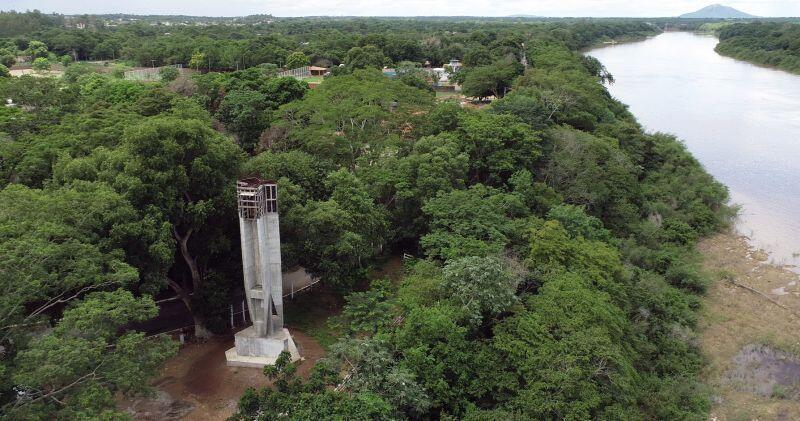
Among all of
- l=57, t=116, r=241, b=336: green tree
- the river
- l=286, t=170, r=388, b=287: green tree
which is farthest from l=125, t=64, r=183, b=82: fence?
the river

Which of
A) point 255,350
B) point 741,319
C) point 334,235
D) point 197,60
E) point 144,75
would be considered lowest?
point 741,319

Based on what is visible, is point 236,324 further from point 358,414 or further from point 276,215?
point 358,414

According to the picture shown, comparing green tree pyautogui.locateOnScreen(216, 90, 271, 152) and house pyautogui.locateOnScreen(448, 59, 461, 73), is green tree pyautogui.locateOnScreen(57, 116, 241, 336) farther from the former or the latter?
house pyautogui.locateOnScreen(448, 59, 461, 73)

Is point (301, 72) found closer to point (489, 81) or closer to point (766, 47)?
point (489, 81)

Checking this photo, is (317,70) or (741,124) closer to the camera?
(741,124)

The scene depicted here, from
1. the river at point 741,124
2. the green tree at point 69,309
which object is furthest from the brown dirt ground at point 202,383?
the river at point 741,124

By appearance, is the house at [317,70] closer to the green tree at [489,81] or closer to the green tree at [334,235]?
the green tree at [489,81]

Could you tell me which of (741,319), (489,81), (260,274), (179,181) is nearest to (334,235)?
(260,274)
